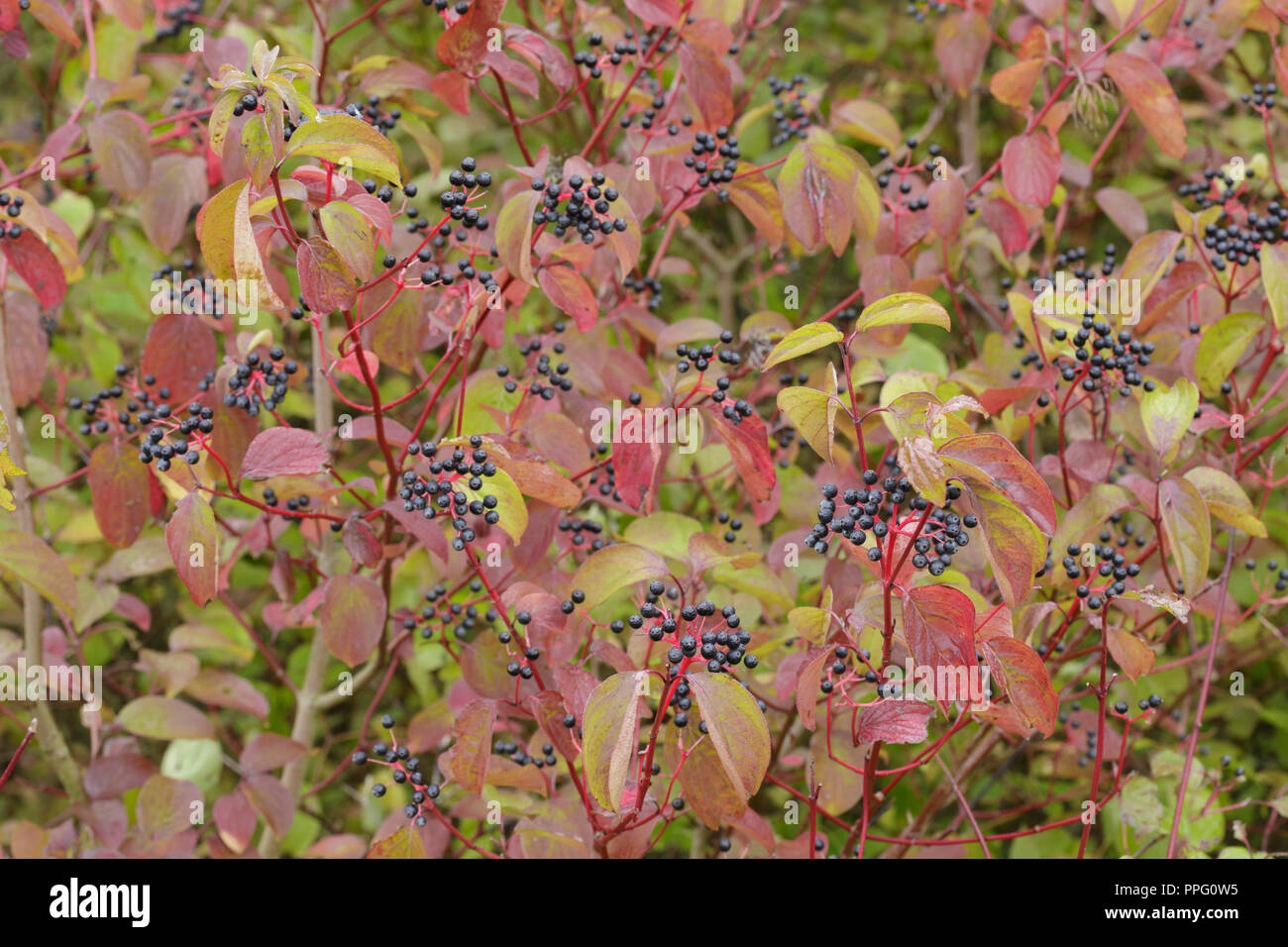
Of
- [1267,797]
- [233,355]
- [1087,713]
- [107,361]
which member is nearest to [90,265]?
[107,361]

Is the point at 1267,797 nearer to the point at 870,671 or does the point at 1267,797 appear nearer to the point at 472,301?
the point at 870,671

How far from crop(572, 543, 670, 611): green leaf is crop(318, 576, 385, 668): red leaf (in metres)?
0.52

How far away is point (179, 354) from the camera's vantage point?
2385 mm

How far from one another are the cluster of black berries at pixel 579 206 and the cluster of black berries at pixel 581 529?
605 mm

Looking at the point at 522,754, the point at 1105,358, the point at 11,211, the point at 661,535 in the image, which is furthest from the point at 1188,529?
the point at 11,211

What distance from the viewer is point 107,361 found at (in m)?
3.25

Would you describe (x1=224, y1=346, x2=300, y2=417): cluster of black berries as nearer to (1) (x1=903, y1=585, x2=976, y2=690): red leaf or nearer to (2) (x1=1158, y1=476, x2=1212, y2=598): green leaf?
(1) (x1=903, y1=585, x2=976, y2=690): red leaf

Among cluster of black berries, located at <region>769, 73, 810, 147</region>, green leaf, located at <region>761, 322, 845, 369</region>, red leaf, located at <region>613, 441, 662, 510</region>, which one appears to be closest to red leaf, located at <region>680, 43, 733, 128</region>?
cluster of black berries, located at <region>769, 73, 810, 147</region>

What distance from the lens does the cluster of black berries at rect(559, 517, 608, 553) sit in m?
2.32

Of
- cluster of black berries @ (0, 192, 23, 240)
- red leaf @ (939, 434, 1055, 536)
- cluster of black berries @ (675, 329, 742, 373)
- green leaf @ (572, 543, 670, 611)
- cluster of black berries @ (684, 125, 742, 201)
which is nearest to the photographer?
red leaf @ (939, 434, 1055, 536)

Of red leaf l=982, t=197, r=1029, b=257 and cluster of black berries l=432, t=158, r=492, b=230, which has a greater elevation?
red leaf l=982, t=197, r=1029, b=257

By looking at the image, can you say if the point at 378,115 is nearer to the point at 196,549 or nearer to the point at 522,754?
the point at 196,549

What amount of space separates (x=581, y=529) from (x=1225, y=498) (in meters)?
1.26

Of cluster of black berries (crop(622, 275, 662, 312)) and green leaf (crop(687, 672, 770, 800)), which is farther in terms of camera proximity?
cluster of black berries (crop(622, 275, 662, 312))
